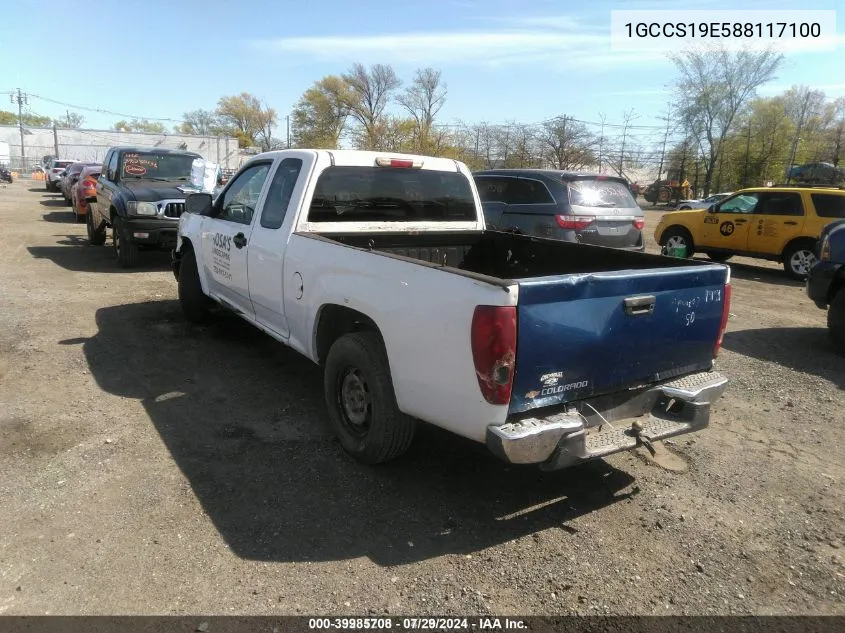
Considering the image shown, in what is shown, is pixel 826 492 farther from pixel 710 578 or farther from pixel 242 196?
pixel 242 196

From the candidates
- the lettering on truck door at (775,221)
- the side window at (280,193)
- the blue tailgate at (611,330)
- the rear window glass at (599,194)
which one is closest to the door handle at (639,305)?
the blue tailgate at (611,330)

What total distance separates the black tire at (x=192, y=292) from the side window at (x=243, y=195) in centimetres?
93

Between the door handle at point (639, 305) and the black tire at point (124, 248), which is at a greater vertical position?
the door handle at point (639, 305)

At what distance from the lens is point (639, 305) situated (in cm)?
311

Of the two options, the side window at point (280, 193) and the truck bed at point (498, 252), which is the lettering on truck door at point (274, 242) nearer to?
the side window at point (280, 193)

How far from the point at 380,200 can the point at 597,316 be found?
8.03 feet

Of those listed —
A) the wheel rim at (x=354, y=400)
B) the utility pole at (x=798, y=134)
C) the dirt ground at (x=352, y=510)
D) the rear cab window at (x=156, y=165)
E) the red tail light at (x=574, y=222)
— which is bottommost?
the dirt ground at (x=352, y=510)

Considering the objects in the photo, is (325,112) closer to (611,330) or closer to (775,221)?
(775,221)

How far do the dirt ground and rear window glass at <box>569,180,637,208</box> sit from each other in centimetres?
426

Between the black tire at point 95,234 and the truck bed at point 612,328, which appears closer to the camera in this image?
the truck bed at point 612,328

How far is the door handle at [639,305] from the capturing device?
3.07 meters

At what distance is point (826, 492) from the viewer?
3727 millimetres

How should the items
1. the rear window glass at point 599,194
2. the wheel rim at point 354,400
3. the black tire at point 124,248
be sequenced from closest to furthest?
the wheel rim at point 354,400 → the rear window glass at point 599,194 → the black tire at point 124,248

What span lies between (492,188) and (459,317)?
7.77 m
